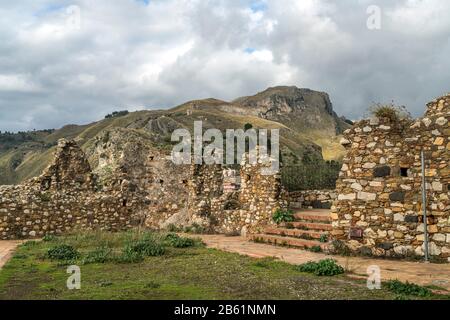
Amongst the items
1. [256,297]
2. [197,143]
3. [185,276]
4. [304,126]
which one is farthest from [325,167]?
[304,126]

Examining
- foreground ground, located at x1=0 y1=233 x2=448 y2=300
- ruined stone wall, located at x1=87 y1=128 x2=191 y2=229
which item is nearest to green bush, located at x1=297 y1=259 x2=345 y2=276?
foreground ground, located at x1=0 y1=233 x2=448 y2=300

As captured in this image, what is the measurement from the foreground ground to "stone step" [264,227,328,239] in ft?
8.29

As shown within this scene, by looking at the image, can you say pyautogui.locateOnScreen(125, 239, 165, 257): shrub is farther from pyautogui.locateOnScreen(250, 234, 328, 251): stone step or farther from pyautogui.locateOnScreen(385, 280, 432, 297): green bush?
pyautogui.locateOnScreen(385, 280, 432, 297): green bush

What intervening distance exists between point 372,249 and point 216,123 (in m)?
76.3

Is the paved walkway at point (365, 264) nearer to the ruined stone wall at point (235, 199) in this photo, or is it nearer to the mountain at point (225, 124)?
the ruined stone wall at point (235, 199)

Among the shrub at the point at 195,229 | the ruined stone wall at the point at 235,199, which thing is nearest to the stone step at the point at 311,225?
the ruined stone wall at the point at 235,199

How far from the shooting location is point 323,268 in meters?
7.90

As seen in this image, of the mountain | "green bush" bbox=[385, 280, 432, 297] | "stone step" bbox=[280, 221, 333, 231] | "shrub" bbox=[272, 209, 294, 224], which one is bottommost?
"green bush" bbox=[385, 280, 432, 297]

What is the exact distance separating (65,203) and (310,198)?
9.71m

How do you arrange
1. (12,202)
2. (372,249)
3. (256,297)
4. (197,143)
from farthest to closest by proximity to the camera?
1. (197,143)
2. (12,202)
3. (372,249)
4. (256,297)

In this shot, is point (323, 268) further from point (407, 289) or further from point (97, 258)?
point (97, 258)

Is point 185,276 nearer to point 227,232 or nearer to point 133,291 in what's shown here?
point 133,291

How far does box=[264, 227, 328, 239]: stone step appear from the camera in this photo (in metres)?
11.7

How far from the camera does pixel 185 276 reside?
7.81m
